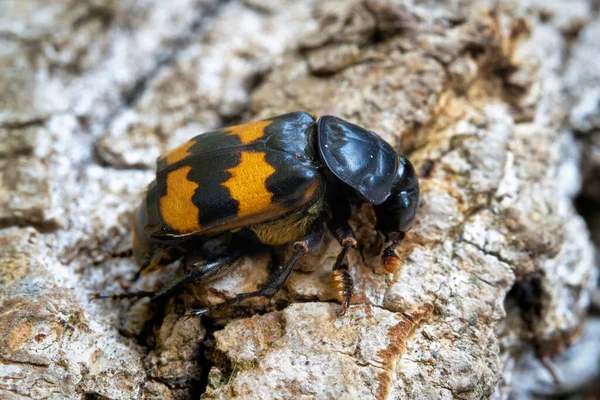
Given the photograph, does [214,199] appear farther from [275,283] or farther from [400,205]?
[400,205]

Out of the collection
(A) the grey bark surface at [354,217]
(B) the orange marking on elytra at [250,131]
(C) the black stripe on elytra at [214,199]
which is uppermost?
(B) the orange marking on elytra at [250,131]

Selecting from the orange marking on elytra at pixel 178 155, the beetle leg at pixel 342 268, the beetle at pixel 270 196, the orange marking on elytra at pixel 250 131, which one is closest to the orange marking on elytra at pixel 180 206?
the beetle at pixel 270 196

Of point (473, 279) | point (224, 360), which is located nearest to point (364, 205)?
point (473, 279)

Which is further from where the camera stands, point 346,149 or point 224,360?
point 346,149

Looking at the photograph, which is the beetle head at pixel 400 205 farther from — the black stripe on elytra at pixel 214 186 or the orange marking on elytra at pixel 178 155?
the orange marking on elytra at pixel 178 155

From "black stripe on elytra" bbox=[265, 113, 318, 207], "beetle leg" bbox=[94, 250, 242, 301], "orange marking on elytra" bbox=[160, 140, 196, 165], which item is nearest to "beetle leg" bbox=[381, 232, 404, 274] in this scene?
"black stripe on elytra" bbox=[265, 113, 318, 207]

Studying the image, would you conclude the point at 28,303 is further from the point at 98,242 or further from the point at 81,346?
the point at 98,242

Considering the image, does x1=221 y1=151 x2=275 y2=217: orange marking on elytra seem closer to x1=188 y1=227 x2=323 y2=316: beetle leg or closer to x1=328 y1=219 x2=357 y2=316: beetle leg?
x1=188 y1=227 x2=323 y2=316: beetle leg

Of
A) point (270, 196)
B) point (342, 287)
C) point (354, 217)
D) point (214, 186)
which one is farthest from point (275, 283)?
point (354, 217)
